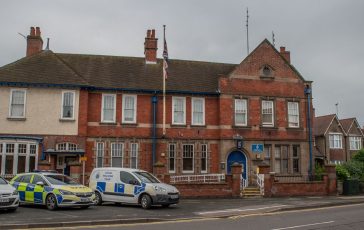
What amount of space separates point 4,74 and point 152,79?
32.7 ft

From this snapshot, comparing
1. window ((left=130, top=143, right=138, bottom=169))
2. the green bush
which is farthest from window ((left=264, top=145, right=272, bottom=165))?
window ((left=130, top=143, right=138, bottom=169))

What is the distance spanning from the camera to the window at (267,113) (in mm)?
31281

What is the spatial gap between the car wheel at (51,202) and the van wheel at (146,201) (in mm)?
3721

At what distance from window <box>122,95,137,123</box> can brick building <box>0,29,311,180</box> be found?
0.23 ft

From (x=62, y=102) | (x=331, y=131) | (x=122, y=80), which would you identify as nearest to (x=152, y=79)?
(x=122, y=80)

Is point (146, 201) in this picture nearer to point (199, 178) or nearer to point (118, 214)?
point (118, 214)

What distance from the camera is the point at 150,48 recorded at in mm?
32500

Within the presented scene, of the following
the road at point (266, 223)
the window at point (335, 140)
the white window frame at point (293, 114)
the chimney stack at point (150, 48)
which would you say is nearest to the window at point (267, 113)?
the white window frame at point (293, 114)

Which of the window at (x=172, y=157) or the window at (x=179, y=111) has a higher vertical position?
the window at (x=179, y=111)

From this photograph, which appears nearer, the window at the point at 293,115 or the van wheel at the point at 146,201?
the van wheel at the point at 146,201

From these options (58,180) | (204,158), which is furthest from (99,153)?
(58,180)

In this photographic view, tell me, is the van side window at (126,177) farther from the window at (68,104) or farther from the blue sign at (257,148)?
the blue sign at (257,148)

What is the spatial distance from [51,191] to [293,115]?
2048 cm

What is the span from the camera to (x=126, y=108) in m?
29.6
